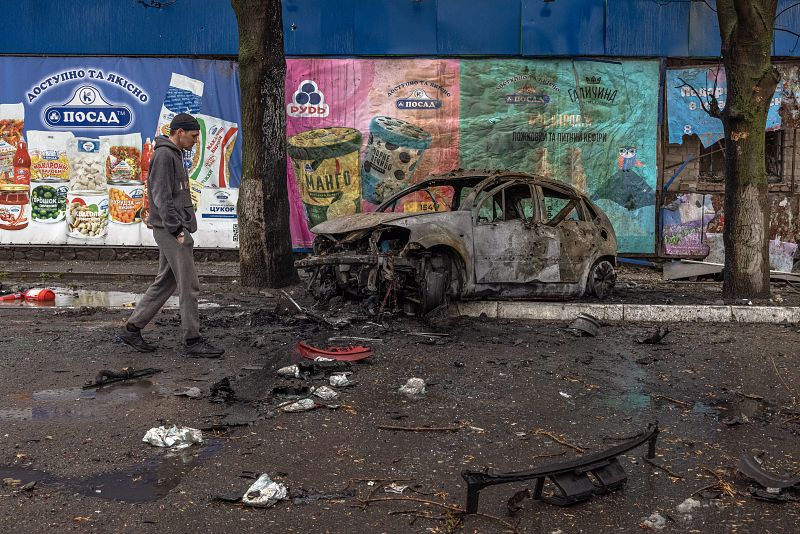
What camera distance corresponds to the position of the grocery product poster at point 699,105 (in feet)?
49.9

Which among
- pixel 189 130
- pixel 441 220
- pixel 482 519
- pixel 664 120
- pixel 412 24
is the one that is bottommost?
pixel 482 519

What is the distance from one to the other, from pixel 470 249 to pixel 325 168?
22.8 ft

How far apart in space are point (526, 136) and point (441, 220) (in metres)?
6.85

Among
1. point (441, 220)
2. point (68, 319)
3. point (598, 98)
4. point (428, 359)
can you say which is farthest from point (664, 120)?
point (68, 319)

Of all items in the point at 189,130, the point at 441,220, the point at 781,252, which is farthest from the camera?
the point at 781,252

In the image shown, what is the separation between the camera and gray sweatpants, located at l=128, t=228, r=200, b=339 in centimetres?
694

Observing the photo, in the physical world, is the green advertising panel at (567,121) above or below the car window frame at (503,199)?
above

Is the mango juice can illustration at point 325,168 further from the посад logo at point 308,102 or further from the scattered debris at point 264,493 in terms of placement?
the scattered debris at point 264,493

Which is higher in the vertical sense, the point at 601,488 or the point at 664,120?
the point at 664,120

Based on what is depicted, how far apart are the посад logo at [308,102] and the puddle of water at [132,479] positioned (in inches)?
451

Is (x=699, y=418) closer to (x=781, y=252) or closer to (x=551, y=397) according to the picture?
(x=551, y=397)

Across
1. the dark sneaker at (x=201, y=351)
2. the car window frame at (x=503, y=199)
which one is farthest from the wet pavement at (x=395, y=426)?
the car window frame at (x=503, y=199)

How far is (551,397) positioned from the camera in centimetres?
612

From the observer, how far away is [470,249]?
9.10 m
